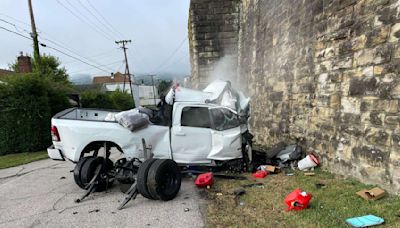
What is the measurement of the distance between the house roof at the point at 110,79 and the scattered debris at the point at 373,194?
7728 cm

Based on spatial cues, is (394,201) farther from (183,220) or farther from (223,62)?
(223,62)

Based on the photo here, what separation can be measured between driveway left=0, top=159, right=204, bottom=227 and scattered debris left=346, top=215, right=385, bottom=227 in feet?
6.64

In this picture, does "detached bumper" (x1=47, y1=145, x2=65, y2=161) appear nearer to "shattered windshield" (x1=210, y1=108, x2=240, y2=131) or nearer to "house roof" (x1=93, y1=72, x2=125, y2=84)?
"shattered windshield" (x1=210, y1=108, x2=240, y2=131)

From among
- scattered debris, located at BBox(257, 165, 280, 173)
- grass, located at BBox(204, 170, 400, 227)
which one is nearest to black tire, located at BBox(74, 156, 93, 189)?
grass, located at BBox(204, 170, 400, 227)

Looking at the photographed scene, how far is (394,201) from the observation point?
13.5 feet

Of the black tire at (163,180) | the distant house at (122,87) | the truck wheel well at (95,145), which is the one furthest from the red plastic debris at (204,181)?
the distant house at (122,87)

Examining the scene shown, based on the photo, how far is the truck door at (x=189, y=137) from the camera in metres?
6.45

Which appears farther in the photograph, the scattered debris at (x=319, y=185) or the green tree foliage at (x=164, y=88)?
the green tree foliage at (x=164, y=88)

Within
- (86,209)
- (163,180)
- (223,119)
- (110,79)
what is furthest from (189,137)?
(110,79)

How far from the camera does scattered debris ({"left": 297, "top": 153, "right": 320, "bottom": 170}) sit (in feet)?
21.1

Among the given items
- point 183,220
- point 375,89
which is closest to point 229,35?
point 375,89

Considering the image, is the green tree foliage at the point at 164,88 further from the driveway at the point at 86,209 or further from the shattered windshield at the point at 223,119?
the driveway at the point at 86,209

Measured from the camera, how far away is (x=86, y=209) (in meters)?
5.09

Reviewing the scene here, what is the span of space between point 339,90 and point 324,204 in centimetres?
233
